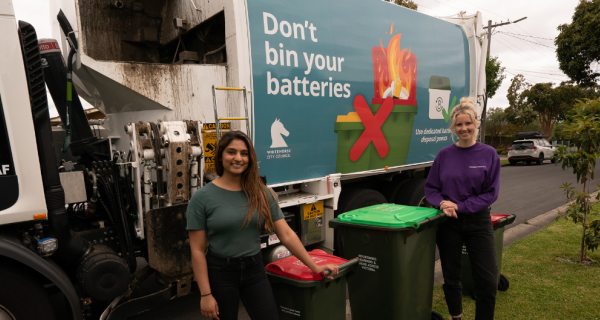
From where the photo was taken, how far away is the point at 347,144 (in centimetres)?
422

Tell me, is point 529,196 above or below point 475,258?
below

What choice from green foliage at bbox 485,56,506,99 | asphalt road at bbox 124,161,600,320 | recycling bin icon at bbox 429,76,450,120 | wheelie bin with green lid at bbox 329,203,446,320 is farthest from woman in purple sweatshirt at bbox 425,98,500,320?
green foliage at bbox 485,56,506,99

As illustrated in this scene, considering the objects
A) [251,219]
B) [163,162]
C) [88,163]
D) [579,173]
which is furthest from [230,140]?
[579,173]

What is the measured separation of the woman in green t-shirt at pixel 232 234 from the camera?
1.98 m

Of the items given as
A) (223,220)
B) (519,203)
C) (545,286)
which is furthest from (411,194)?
(519,203)

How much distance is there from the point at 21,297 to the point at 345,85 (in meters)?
3.26

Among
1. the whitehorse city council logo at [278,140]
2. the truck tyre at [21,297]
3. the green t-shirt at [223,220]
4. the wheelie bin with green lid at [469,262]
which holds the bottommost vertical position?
the wheelie bin with green lid at [469,262]

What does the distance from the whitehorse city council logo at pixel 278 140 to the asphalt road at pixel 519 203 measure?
63.1 inches

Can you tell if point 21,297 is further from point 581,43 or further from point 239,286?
point 581,43

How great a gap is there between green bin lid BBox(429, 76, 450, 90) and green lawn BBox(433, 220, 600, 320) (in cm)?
242

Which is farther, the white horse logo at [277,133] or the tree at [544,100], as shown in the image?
the tree at [544,100]

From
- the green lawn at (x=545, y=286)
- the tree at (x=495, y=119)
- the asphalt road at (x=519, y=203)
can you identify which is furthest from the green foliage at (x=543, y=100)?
the green lawn at (x=545, y=286)

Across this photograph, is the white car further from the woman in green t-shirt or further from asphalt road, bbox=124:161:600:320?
the woman in green t-shirt

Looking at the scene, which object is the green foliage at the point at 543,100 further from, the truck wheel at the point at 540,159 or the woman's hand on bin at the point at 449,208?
the woman's hand on bin at the point at 449,208
